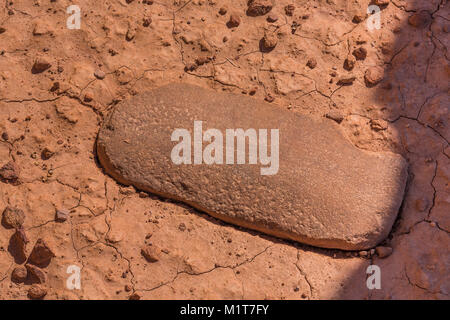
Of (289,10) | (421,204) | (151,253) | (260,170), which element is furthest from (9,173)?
(421,204)

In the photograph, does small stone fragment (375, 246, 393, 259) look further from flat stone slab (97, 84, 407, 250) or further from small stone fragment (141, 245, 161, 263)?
small stone fragment (141, 245, 161, 263)

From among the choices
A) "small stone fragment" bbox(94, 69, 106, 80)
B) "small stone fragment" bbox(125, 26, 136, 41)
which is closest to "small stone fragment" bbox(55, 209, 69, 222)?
"small stone fragment" bbox(94, 69, 106, 80)

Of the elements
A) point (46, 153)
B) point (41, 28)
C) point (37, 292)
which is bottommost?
point (37, 292)

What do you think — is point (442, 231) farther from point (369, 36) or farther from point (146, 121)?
point (146, 121)

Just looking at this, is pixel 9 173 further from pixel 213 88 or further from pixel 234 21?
pixel 234 21

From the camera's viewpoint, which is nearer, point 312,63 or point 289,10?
point 312,63

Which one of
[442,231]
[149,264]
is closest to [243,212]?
[149,264]
